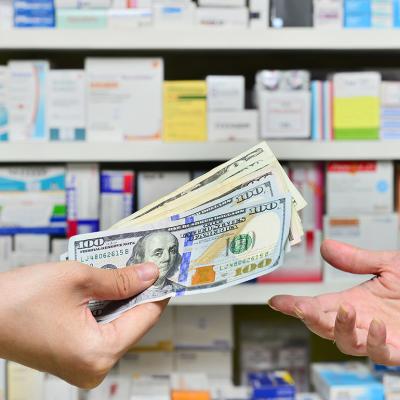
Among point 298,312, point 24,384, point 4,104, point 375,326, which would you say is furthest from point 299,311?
point 4,104

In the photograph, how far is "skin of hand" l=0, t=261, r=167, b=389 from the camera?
74cm

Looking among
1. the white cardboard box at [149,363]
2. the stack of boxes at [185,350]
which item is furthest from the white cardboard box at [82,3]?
the white cardboard box at [149,363]

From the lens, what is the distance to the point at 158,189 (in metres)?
1.45

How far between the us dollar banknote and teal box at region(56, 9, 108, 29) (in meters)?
0.71

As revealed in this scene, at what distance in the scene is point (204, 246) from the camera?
35.6 inches

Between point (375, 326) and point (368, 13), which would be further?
point (368, 13)

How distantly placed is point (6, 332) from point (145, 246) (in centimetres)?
24

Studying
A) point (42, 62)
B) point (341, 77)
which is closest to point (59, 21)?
point (42, 62)

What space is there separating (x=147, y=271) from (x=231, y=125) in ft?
2.27

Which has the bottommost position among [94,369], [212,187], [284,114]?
[94,369]

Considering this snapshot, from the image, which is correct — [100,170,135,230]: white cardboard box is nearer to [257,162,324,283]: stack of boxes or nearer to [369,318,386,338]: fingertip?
[257,162,324,283]: stack of boxes

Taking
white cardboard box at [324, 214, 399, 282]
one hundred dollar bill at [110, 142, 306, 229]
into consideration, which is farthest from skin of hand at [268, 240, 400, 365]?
white cardboard box at [324, 214, 399, 282]

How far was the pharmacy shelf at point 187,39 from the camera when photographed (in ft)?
4.57

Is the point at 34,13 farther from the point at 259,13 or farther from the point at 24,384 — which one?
the point at 24,384
